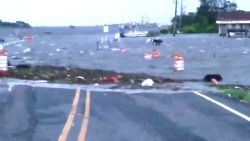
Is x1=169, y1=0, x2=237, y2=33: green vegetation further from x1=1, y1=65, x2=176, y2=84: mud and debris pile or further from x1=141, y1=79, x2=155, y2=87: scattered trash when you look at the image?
x1=141, y1=79, x2=155, y2=87: scattered trash

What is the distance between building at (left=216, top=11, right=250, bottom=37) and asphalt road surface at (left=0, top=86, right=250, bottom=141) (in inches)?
4925

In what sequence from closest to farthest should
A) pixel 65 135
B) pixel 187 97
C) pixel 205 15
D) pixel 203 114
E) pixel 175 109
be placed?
pixel 65 135 → pixel 203 114 → pixel 175 109 → pixel 187 97 → pixel 205 15

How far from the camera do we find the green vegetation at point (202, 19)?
169 metres

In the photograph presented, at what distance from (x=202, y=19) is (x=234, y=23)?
64.1ft

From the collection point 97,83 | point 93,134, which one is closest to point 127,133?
point 93,134

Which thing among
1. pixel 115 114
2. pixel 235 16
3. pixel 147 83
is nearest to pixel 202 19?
pixel 235 16

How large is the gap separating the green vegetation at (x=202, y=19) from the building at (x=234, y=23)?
1350 cm

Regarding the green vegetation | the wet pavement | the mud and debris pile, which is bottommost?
the green vegetation

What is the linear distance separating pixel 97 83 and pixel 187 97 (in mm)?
7088

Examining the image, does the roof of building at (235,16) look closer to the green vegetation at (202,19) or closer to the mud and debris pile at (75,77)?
the green vegetation at (202,19)

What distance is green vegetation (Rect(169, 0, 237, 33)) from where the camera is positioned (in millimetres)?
169125

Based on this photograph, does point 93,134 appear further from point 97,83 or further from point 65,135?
point 97,83

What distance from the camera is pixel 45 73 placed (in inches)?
1293

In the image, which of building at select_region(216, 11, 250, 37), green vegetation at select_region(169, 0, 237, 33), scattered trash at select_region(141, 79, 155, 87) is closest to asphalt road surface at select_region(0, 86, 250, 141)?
scattered trash at select_region(141, 79, 155, 87)
